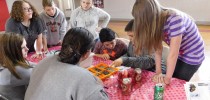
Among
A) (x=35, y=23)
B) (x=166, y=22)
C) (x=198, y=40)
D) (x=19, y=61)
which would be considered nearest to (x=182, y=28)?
(x=166, y=22)

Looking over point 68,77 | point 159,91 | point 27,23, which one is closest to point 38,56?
point 27,23

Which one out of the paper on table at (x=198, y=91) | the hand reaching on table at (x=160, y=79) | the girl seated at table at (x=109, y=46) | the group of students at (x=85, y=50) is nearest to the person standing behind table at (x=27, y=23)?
the group of students at (x=85, y=50)

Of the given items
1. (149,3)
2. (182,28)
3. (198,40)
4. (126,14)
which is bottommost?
(126,14)

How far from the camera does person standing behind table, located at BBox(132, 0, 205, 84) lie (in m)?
1.33

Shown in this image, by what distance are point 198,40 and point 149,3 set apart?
1.70 ft

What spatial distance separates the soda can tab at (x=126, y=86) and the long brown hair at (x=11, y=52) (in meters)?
0.68

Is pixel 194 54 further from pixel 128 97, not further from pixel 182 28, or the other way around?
pixel 128 97

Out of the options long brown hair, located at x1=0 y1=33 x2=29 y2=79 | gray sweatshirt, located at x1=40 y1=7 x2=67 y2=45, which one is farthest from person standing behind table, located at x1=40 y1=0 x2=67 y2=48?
long brown hair, located at x1=0 y1=33 x2=29 y2=79

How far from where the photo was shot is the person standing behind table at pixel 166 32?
52.4 inches

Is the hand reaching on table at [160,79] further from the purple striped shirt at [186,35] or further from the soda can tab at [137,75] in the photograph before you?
the purple striped shirt at [186,35]

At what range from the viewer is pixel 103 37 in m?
2.08

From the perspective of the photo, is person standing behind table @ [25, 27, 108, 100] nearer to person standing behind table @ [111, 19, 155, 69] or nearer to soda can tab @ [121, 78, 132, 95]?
soda can tab @ [121, 78, 132, 95]

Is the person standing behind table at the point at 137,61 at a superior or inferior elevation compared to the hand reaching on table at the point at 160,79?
superior

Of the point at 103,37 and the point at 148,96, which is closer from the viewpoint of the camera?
the point at 148,96
